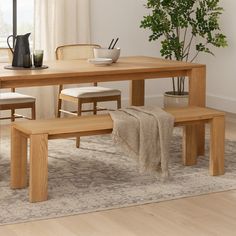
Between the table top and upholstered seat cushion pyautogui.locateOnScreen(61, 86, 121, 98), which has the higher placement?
the table top

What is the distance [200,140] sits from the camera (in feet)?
16.3

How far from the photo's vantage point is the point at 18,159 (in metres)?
4.04


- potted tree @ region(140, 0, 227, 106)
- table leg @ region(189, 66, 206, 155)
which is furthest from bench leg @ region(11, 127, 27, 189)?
potted tree @ region(140, 0, 227, 106)

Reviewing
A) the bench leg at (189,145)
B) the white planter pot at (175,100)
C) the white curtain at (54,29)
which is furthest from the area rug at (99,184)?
the white planter pot at (175,100)

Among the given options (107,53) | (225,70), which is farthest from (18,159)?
(225,70)

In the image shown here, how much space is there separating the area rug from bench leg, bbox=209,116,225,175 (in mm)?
76

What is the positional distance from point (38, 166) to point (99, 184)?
556 millimetres

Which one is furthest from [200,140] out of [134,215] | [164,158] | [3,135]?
[3,135]

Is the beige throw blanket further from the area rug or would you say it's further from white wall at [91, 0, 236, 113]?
white wall at [91, 0, 236, 113]

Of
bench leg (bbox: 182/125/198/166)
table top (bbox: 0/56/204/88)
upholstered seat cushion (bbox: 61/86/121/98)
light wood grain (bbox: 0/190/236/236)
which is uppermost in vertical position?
table top (bbox: 0/56/204/88)

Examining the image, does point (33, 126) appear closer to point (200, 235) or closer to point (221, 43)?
point (200, 235)

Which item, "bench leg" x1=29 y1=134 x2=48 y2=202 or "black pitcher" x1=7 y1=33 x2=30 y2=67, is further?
"black pitcher" x1=7 y1=33 x2=30 y2=67

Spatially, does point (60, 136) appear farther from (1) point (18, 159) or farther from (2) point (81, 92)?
(2) point (81, 92)

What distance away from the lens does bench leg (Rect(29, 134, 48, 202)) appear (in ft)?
Answer: 12.4
